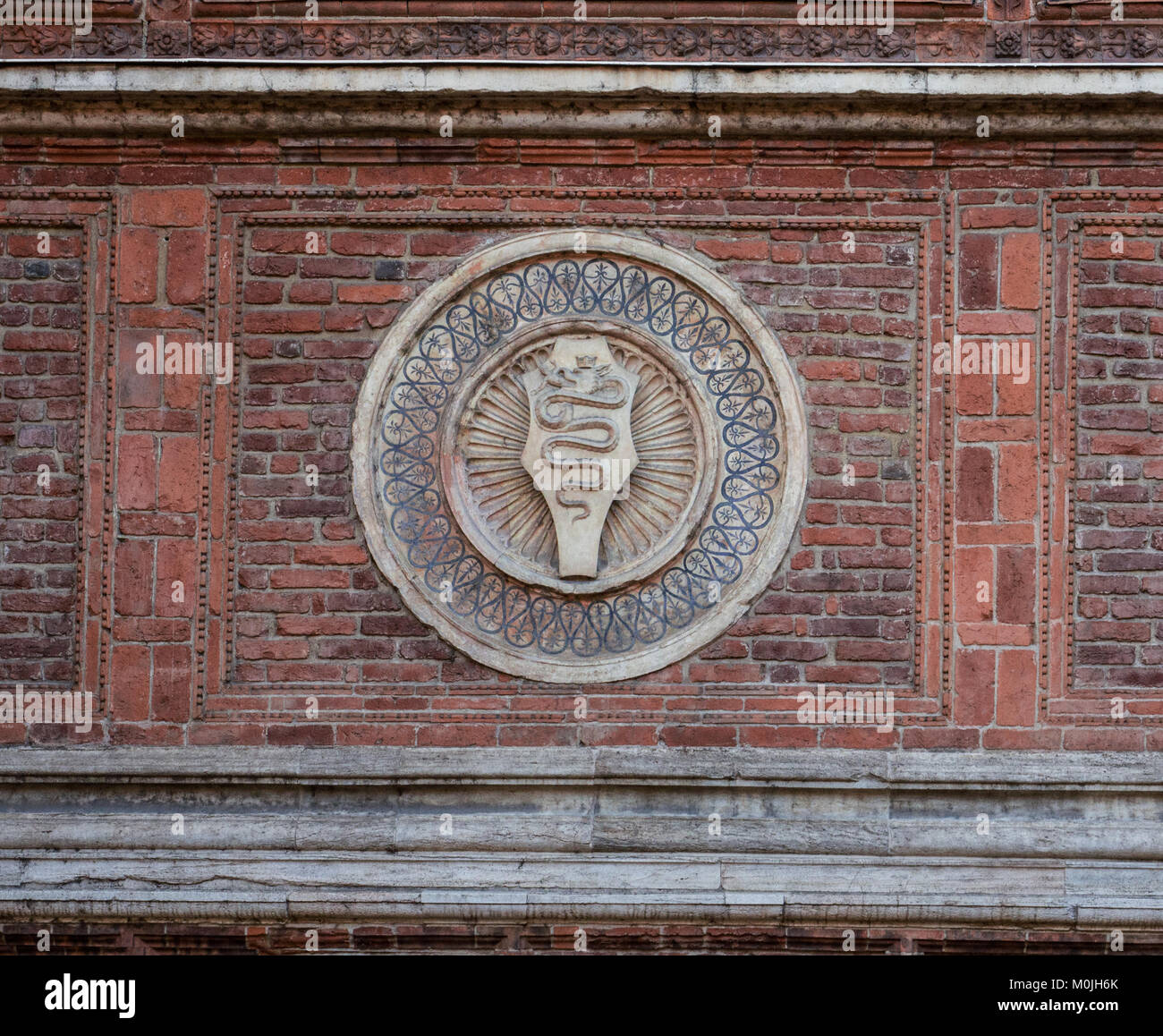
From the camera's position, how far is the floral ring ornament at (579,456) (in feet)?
19.7

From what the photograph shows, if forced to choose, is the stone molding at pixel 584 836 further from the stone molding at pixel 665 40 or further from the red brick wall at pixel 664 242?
the stone molding at pixel 665 40

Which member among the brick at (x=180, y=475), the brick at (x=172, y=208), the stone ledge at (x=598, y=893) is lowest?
the stone ledge at (x=598, y=893)

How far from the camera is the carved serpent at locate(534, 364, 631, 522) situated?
237 inches

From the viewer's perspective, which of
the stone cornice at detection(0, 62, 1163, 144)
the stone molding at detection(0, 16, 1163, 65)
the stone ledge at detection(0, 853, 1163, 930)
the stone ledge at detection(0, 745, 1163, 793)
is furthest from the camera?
the stone molding at detection(0, 16, 1163, 65)

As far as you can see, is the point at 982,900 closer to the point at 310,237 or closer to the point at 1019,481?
the point at 1019,481

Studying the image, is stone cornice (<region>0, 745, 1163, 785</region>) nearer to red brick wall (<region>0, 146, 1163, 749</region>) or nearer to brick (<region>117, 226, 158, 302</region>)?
red brick wall (<region>0, 146, 1163, 749</region>)

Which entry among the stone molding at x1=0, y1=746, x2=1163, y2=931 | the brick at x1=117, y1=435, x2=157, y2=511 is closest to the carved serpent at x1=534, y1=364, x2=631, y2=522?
the stone molding at x1=0, y1=746, x2=1163, y2=931

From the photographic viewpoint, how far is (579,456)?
19.8 ft

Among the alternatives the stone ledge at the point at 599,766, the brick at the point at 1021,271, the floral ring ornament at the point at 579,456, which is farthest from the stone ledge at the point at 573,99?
the stone ledge at the point at 599,766

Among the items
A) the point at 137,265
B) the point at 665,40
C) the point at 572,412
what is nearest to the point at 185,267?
the point at 137,265

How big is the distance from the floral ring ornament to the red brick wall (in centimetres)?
9

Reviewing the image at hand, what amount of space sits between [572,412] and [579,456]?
0.54ft

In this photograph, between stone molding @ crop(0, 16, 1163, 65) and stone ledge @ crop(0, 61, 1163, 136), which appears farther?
stone molding @ crop(0, 16, 1163, 65)

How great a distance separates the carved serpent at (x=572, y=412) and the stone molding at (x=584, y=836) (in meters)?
1.05
